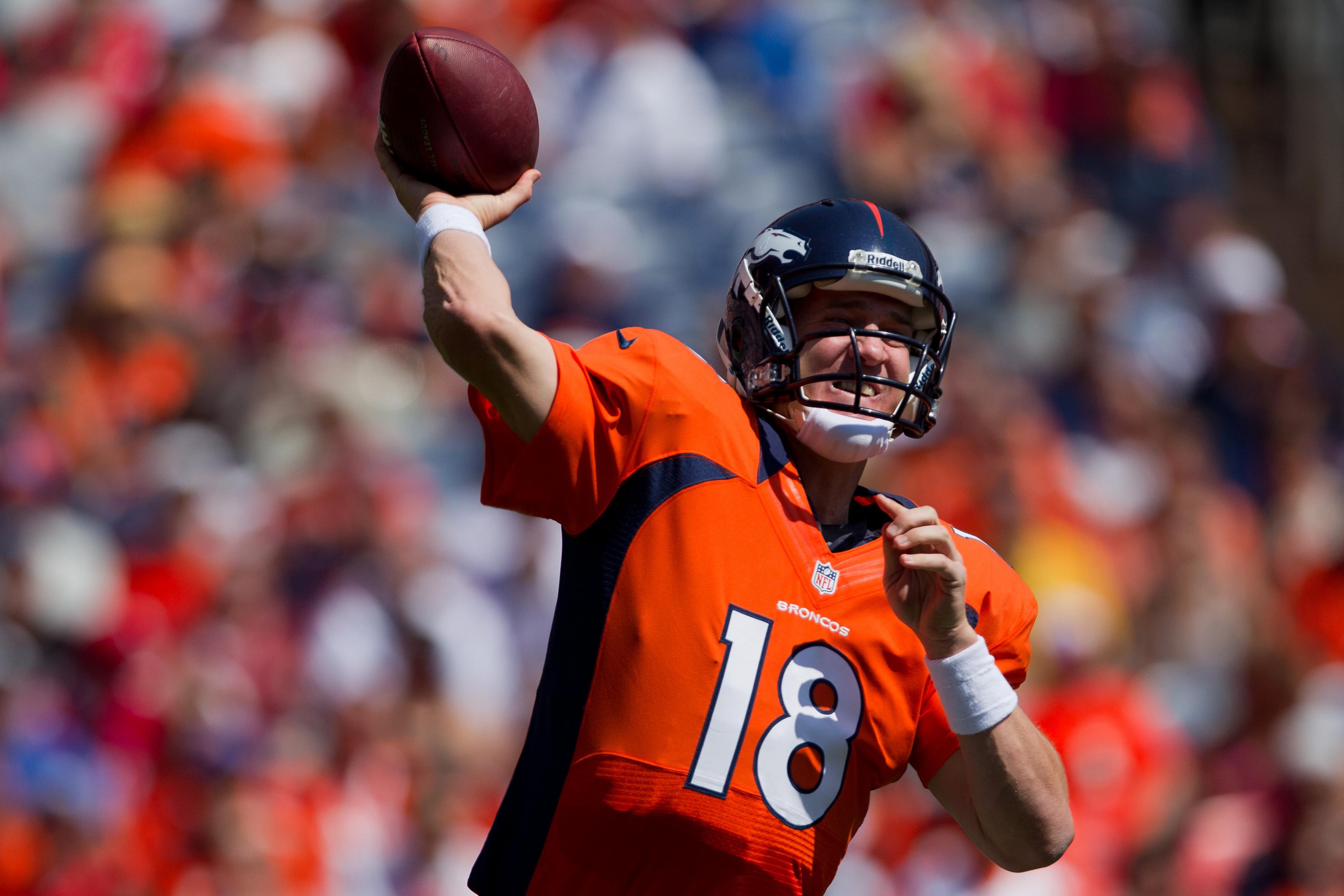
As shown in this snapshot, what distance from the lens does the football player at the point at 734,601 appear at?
261 cm

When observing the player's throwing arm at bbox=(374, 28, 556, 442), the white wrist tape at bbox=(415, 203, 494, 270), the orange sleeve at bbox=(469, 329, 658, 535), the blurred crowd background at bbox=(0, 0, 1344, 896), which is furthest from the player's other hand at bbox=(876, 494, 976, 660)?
the blurred crowd background at bbox=(0, 0, 1344, 896)

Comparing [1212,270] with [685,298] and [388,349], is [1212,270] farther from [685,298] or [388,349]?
[388,349]

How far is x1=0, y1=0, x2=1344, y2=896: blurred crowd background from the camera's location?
Result: 20.6 ft

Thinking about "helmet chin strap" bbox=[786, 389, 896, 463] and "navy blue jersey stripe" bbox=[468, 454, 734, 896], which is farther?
"helmet chin strap" bbox=[786, 389, 896, 463]

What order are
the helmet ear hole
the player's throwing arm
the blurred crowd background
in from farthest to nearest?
the blurred crowd background → the helmet ear hole → the player's throwing arm

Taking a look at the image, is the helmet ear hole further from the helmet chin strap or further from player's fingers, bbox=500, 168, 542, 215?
player's fingers, bbox=500, 168, 542, 215

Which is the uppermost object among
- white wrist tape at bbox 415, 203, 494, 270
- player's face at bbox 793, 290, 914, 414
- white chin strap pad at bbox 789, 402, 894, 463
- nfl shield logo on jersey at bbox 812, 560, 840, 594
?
white wrist tape at bbox 415, 203, 494, 270

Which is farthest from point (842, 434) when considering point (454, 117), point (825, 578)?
point (454, 117)

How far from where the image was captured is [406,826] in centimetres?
630

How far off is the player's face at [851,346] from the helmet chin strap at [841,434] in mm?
45

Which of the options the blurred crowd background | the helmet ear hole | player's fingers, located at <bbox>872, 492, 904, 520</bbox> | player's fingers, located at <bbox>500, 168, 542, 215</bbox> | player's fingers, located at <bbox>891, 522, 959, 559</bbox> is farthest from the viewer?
the blurred crowd background

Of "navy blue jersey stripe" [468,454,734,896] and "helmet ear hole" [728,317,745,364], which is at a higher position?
"helmet ear hole" [728,317,745,364]

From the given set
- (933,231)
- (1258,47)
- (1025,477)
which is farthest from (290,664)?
(1258,47)

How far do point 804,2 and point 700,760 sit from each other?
781 cm
